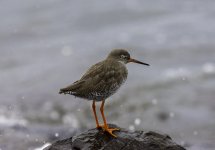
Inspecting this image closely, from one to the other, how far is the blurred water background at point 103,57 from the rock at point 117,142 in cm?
420

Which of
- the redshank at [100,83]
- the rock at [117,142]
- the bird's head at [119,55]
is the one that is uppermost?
the bird's head at [119,55]

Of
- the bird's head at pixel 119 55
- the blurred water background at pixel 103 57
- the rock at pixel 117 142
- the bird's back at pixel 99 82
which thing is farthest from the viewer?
the blurred water background at pixel 103 57

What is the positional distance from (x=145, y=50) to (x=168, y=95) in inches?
191

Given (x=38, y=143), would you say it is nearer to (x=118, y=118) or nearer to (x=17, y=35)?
(x=118, y=118)

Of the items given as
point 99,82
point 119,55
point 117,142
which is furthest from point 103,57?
point 117,142

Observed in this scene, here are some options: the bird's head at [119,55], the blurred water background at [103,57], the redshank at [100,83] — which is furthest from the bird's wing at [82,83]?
the blurred water background at [103,57]

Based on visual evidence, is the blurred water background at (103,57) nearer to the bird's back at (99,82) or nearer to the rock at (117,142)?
the rock at (117,142)

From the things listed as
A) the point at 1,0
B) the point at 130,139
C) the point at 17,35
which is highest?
the point at 1,0

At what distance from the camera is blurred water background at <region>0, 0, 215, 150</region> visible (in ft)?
54.9

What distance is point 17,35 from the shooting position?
88.0 ft

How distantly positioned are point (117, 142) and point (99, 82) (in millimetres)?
1192

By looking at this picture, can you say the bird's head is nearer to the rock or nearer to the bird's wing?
the bird's wing

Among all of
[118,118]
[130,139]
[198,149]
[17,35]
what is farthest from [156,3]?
[130,139]

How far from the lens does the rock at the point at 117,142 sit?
8.70m
